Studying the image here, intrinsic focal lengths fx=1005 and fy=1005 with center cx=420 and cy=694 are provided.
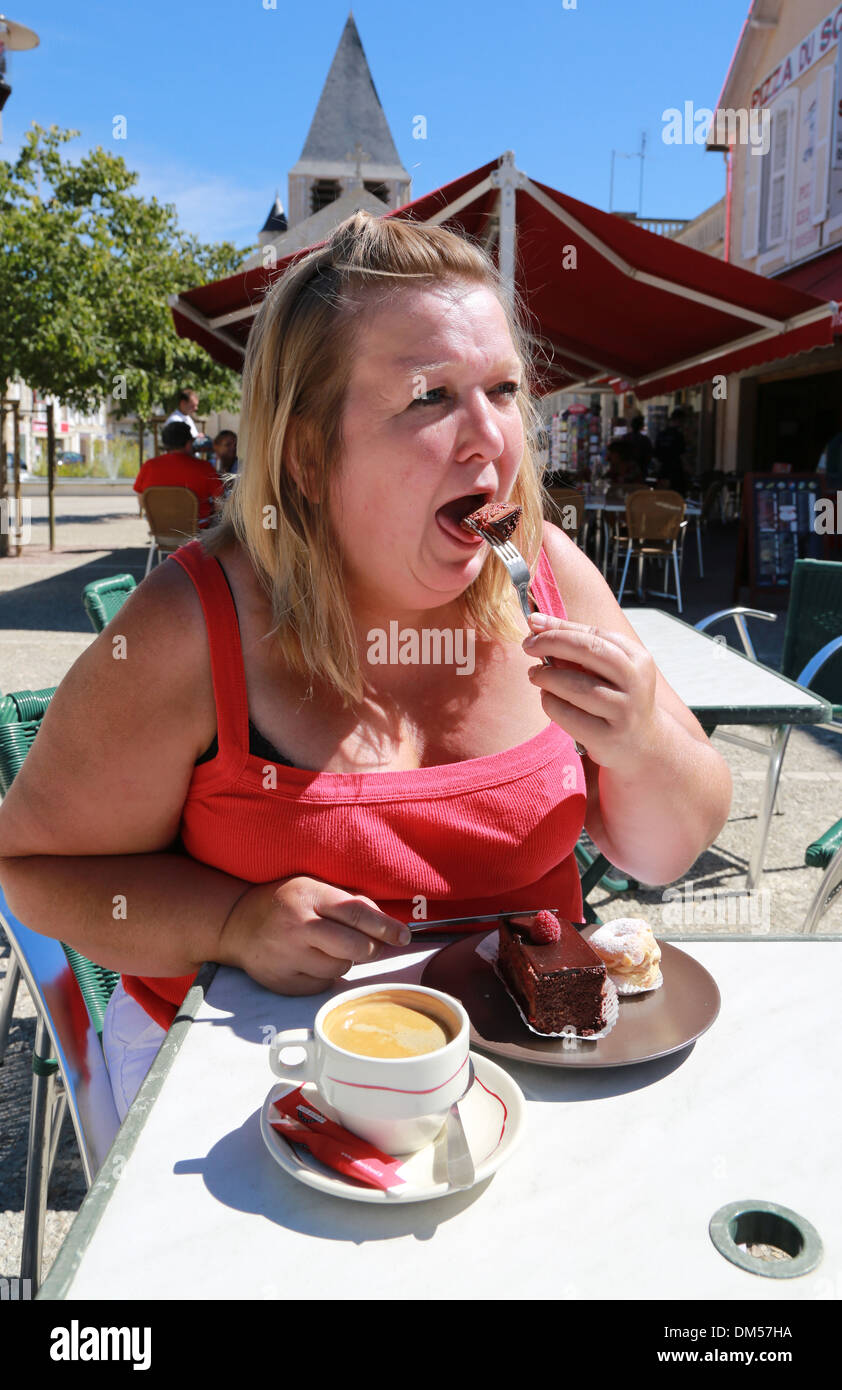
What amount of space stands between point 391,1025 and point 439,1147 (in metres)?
0.12

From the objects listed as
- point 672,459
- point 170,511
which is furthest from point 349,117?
point 170,511

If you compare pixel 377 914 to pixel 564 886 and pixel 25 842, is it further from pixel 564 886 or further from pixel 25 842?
pixel 25 842

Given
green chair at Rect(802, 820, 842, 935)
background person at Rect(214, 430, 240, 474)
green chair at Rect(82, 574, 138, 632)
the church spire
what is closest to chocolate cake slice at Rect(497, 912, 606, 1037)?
green chair at Rect(802, 820, 842, 935)

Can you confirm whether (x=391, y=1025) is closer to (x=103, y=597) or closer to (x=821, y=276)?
(x=103, y=597)

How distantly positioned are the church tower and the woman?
33.2m

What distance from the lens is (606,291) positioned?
9.41 meters

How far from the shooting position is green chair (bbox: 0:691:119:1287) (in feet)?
4.99

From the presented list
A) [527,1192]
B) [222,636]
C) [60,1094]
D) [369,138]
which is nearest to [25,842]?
[222,636]

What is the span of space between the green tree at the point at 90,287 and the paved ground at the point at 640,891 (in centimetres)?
408

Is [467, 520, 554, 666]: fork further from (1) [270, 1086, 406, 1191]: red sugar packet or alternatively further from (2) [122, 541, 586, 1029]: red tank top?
(1) [270, 1086, 406, 1191]: red sugar packet

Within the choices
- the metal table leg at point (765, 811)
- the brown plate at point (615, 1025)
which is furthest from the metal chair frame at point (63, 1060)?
the metal table leg at point (765, 811)

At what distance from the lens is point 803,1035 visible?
1.17 metres

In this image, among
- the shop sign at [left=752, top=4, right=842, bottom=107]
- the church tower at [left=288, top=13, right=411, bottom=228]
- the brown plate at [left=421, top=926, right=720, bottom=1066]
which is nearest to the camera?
the brown plate at [left=421, top=926, right=720, bottom=1066]

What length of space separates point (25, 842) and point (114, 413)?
21715mm
